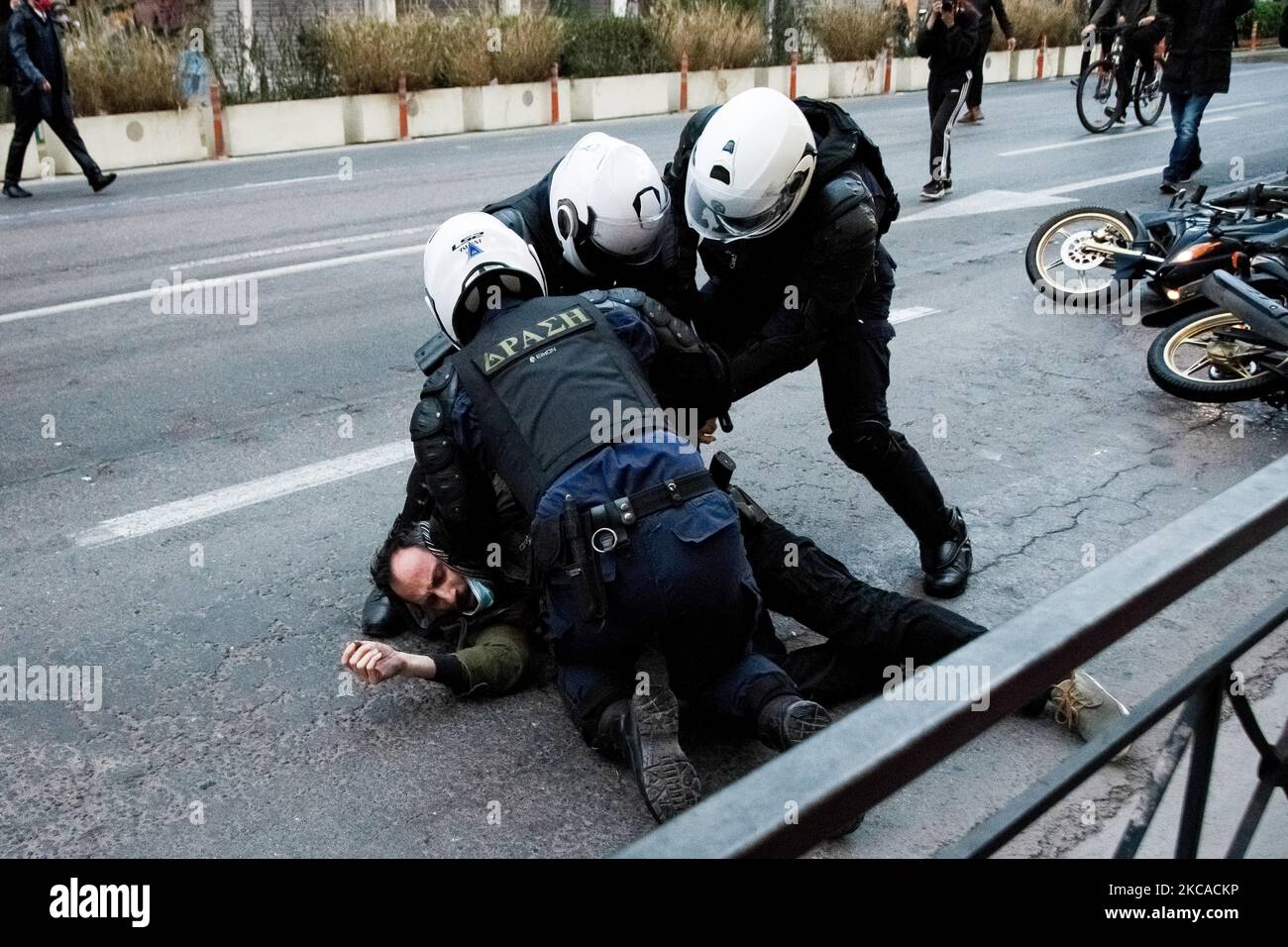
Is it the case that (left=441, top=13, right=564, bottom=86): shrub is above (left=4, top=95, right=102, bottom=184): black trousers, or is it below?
above

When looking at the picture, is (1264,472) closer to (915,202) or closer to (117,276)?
(117,276)

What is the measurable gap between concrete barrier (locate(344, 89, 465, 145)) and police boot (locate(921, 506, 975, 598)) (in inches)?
543


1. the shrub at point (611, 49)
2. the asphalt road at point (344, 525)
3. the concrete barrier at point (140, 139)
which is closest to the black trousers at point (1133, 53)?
the asphalt road at point (344, 525)

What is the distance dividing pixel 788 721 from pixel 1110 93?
14102mm

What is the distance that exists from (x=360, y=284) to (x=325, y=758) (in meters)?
5.47

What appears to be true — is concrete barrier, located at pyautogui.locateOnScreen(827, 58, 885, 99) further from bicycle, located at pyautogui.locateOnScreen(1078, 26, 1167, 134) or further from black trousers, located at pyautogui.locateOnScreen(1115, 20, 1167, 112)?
black trousers, located at pyautogui.locateOnScreen(1115, 20, 1167, 112)

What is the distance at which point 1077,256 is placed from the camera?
7625 millimetres

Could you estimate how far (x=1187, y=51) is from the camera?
34.4 feet

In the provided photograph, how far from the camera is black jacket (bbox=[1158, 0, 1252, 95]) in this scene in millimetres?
10391

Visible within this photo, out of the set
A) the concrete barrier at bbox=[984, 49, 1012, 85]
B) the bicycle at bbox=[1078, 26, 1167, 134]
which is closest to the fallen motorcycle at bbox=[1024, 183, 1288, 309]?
the bicycle at bbox=[1078, 26, 1167, 134]

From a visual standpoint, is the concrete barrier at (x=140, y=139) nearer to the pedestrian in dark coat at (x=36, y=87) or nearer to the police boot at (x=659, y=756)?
the pedestrian in dark coat at (x=36, y=87)

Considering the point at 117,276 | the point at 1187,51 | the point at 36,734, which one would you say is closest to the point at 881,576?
the point at 36,734

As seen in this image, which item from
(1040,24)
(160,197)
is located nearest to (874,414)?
(160,197)

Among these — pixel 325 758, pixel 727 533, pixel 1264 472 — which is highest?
pixel 1264 472
